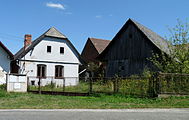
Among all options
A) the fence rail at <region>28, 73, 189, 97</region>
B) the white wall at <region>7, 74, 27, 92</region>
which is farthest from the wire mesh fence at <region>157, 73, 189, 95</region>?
the white wall at <region>7, 74, 27, 92</region>

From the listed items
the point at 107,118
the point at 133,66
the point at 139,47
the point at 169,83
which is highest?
the point at 139,47

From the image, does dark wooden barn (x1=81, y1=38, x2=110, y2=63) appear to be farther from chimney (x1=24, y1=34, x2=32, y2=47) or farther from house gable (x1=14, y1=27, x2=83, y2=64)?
chimney (x1=24, y1=34, x2=32, y2=47)

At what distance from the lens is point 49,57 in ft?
93.9

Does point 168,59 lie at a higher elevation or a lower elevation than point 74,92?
higher

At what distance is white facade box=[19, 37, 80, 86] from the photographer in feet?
88.2

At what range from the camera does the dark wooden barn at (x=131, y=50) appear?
23.0 m

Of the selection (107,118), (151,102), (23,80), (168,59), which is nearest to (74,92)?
(23,80)

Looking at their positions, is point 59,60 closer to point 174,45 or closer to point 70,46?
point 70,46

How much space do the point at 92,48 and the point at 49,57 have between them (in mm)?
15413

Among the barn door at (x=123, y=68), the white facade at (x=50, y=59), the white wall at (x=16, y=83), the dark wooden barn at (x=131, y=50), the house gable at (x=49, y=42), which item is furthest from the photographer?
the house gable at (x=49, y=42)

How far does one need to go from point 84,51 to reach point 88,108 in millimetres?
34824

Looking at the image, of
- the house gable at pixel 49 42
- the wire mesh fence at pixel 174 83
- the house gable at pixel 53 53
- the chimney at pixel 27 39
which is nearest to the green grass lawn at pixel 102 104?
the wire mesh fence at pixel 174 83

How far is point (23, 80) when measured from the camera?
18.0 m

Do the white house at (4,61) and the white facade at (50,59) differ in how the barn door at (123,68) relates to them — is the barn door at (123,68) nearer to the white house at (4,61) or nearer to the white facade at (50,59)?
the white facade at (50,59)
